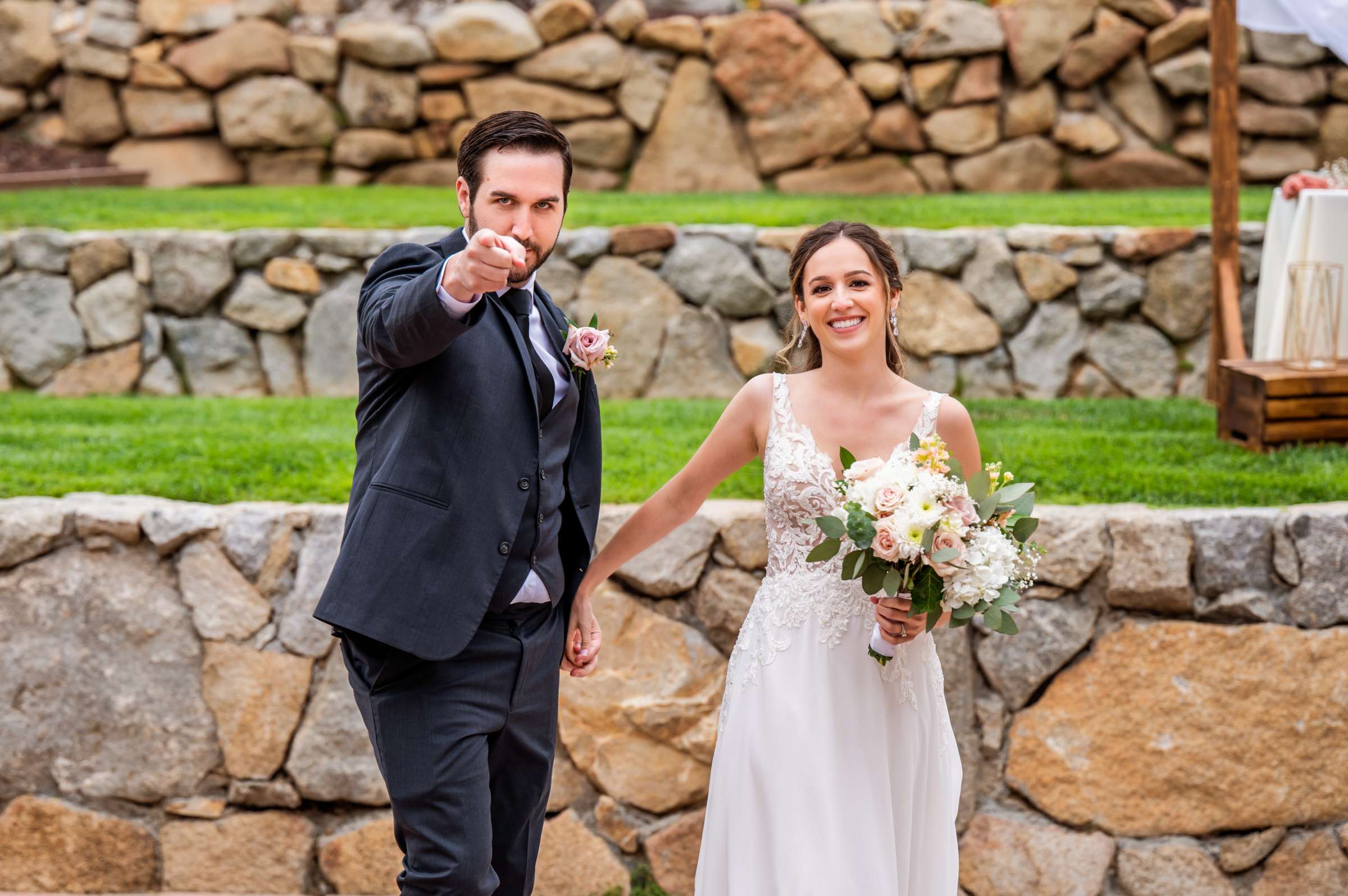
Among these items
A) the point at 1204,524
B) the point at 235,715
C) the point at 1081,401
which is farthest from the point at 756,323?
the point at 235,715

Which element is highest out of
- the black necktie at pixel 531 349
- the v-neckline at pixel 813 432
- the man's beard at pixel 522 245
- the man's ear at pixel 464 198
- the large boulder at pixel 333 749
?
the man's ear at pixel 464 198

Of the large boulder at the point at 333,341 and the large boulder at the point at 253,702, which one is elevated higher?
the large boulder at the point at 333,341

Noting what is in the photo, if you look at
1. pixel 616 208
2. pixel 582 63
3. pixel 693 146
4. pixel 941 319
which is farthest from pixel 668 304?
pixel 582 63

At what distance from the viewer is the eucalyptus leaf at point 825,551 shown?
2.58 m

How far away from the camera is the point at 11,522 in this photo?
4.13 m

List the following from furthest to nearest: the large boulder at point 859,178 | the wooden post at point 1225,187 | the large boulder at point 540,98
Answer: the large boulder at point 859,178 → the large boulder at point 540,98 → the wooden post at point 1225,187

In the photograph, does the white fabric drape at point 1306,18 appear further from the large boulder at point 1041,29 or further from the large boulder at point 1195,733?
the large boulder at point 1041,29

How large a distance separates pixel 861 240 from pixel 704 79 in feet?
22.8

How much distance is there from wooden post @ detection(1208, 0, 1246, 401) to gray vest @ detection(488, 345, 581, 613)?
4.27 metres

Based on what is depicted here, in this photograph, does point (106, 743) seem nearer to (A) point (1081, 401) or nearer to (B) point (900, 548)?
(B) point (900, 548)

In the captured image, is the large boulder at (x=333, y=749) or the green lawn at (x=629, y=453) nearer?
the large boulder at (x=333, y=749)

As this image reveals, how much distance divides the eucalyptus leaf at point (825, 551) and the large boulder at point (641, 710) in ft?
5.25

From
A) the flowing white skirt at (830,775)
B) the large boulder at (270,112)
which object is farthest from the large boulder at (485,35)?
the flowing white skirt at (830,775)

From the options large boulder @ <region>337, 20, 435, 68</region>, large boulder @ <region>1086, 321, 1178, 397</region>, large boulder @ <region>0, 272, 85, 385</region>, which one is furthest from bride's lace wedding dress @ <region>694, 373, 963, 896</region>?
large boulder @ <region>337, 20, 435, 68</region>
